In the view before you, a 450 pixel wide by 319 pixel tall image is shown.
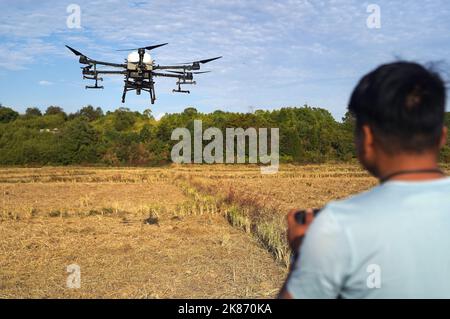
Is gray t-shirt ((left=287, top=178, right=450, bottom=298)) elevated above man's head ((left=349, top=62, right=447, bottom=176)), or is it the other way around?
man's head ((left=349, top=62, right=447, bottom=176))

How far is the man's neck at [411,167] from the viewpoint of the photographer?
4.60ft

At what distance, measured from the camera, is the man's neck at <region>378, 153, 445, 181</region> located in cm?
140

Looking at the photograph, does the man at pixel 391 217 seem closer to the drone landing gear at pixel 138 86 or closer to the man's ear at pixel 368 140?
the man's ear at pixel 368 140

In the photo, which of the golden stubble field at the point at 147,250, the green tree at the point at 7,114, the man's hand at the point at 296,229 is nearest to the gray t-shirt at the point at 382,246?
the man's hand at the point at 296,229

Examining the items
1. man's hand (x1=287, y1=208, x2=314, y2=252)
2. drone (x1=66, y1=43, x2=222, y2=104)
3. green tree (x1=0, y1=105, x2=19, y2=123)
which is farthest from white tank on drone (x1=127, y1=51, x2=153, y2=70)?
green tree (x1=0, y1=105, x2=19, y2=123)

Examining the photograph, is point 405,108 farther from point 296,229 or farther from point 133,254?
point 133,254

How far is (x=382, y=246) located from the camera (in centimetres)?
133

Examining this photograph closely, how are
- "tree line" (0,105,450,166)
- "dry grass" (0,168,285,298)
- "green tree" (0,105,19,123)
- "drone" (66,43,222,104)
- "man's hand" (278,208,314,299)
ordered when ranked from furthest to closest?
1. "green tree" (0,105,19,123)
2. "tree line" (0,105,450,166)
3. "drone" (66,43,222,104)
4. "dry grass" (0,168,285,298)
5. "man's hand" (278,208,314,299)

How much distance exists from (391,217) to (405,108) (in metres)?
0.32

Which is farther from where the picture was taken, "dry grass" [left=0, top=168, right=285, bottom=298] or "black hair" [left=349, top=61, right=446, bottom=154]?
"dry grass" [left=0, top=168, right=285, bottom=298]

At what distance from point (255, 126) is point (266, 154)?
13.3ft

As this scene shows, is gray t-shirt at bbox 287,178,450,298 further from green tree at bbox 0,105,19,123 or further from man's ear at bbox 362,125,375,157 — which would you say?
green tree at bbox 0,105,19,123

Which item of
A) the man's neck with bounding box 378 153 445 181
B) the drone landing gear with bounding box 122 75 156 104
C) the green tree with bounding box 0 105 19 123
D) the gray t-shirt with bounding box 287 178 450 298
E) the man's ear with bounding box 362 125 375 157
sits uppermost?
the green tree with bounding box 0 105 19 123
